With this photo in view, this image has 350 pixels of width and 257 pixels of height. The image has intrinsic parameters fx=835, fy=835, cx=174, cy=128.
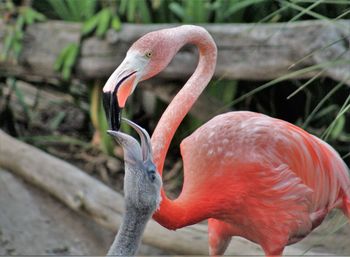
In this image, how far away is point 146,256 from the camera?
13.5 ft

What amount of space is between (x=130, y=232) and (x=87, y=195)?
2.47 meters

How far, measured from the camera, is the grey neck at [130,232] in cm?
169

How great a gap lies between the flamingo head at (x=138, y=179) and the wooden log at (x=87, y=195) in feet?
5.46

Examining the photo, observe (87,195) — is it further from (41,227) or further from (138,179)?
(138,179)

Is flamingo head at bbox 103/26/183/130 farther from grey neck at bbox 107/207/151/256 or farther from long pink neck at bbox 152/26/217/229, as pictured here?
grey neck at bbox 107/207/151/256

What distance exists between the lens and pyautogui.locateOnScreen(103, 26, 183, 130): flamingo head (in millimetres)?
2152

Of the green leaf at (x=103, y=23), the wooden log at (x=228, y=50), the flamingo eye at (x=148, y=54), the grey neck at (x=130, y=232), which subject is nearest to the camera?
the grey neck at (x=130, y=232)

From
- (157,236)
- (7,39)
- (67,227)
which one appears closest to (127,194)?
(157,236)

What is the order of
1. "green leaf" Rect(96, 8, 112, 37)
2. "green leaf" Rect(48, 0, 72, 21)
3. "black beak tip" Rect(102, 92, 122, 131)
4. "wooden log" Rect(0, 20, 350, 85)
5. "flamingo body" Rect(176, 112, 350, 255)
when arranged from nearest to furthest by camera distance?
"black beak tip" Rect(102, 92, 122, 131) → "flamingo body" Rect(176, 112, 350, 255) → "wooden log" Rect(0, 20, 350, 85) → "green leaf" Rect(96, 8, 112, 37) → "green leaf" Rect(48, 0, 72, 21)

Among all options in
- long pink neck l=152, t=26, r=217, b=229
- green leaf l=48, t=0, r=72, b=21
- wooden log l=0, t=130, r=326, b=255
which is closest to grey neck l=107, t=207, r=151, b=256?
long pink neck l=152, t=26, r=217, b=229

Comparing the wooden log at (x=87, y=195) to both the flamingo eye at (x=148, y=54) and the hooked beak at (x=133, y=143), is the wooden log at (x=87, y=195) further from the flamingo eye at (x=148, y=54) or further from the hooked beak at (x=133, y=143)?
the hooked beak at (x=133, y=143)

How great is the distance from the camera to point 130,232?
1.70 m

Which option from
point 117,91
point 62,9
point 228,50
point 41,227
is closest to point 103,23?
point 62,9


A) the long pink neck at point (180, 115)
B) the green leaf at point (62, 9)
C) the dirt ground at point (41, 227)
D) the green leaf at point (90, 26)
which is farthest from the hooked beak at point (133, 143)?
the green leaf at point (62, 9)
